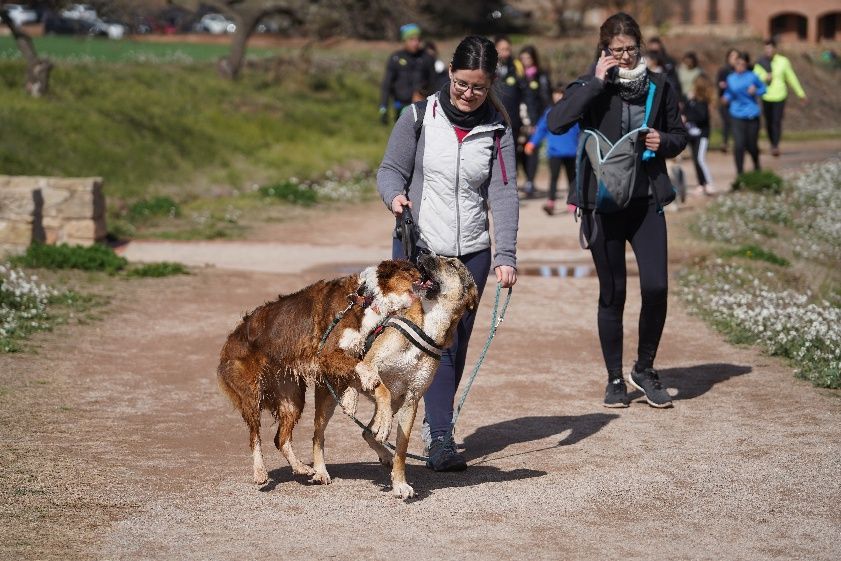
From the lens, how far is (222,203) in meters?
18.8

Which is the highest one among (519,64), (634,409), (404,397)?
(519,64)

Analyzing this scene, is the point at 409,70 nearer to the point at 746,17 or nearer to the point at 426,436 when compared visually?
the point at 426,436

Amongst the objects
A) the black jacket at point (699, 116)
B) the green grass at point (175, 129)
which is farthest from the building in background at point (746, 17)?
the black jacket at point (699, 116)

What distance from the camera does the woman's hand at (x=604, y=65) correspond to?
300 inches

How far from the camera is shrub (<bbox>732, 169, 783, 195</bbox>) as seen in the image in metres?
19.8

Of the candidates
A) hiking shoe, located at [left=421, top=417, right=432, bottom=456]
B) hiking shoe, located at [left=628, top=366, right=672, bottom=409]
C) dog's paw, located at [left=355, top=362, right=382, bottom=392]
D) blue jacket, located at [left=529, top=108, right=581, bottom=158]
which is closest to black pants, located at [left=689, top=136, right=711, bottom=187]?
blue jacket, located at [left=529, top=108, right=581, bottom=158]

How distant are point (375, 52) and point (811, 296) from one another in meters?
28.4

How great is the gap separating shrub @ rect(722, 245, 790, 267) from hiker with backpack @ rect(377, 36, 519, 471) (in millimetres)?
7953

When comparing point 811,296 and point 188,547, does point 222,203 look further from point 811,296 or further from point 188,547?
point 188,547

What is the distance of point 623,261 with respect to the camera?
26.6ft

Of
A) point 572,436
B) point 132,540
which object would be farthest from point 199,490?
point 572,436

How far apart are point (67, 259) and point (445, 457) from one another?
25.3ft

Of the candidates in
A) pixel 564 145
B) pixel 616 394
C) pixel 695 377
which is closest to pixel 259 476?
pixel 616 394

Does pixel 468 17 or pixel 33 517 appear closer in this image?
pixel 33 517
